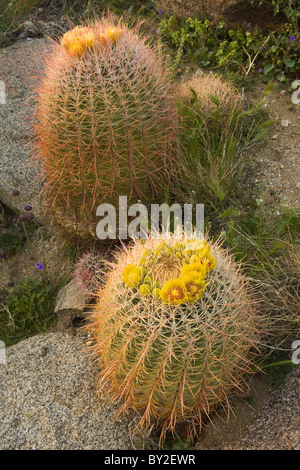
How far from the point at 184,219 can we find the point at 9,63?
2664 millimetres

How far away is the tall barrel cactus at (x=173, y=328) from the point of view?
1.91 metres

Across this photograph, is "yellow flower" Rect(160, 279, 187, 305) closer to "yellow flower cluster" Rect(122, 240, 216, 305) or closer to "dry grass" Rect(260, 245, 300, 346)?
"yellow flower cluster" Rect(122, 240, 216, 305)

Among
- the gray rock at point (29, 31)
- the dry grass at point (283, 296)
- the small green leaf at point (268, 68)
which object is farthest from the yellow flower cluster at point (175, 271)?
the gray rock at point (29, 31)

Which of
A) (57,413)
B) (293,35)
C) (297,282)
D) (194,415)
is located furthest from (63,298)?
(293,35)

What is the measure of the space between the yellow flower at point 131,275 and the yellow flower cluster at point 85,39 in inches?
52.3

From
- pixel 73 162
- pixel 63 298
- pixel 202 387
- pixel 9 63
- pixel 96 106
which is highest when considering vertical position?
pixel 9 63

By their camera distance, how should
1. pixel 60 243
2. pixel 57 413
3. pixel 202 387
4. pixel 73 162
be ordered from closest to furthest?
pixel 202 387 < pixel 57 413 < pixel 73 162 < pixel 60 243

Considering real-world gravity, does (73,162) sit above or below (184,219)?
above

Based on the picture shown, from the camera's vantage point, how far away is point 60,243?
3.63 metres

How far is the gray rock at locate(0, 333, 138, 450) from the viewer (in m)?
2.25

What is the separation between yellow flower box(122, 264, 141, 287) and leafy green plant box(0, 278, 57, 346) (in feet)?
4.15

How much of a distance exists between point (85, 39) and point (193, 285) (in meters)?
1.58

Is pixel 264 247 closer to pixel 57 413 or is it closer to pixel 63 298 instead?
pixel 63 298

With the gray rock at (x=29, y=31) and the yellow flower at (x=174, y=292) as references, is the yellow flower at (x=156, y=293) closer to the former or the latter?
the yellow flower at (x=174, y=292)
